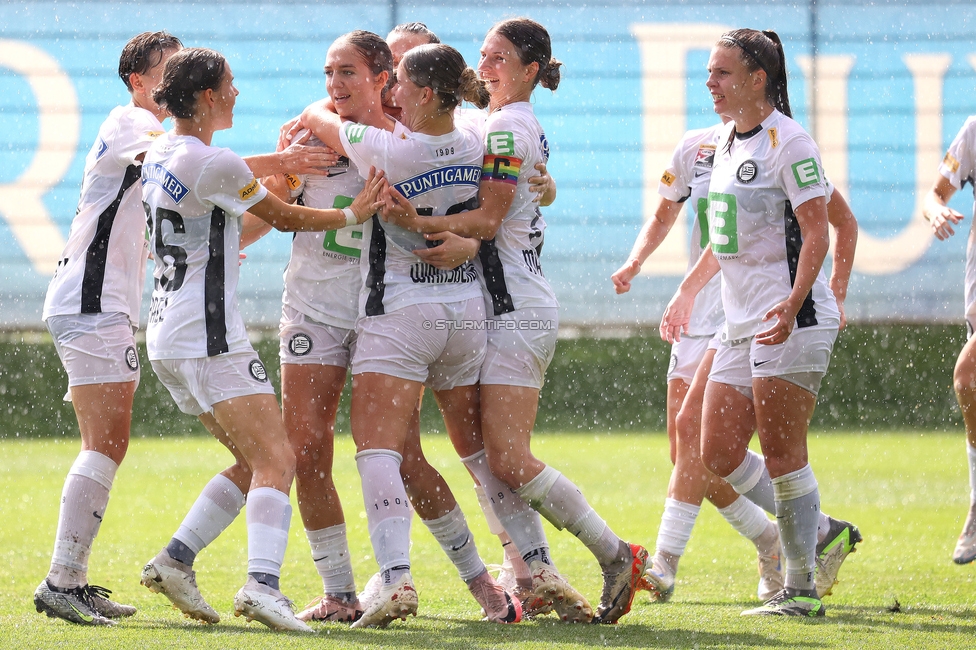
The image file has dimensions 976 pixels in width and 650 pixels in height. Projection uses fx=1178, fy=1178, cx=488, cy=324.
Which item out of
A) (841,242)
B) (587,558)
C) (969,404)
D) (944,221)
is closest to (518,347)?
(841,242)

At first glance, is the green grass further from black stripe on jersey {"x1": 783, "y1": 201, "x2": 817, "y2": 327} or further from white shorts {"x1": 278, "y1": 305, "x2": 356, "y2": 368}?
black stripe on jersey {"x1": 783, "y1": 201, "x2": 817, "y2": 327}

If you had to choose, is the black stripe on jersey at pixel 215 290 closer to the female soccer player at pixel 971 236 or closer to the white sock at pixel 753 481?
the white sock at pixel 753 481

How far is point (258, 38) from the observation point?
12.7 metres

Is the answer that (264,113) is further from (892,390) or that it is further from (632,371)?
(892,390)

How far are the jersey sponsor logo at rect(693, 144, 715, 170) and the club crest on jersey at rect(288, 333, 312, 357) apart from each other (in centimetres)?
183

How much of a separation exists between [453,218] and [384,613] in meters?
1.25

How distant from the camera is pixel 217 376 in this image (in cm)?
356

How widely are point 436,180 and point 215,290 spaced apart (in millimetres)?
784

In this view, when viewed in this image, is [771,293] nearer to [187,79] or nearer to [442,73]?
[442,73]

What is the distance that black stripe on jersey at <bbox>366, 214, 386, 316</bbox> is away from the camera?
380cm

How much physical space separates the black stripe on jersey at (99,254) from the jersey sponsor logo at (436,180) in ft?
3.25

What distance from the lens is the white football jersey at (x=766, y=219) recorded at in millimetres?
3900

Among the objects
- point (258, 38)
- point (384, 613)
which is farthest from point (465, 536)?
point (258, 38)

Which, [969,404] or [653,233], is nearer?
[653,233]
